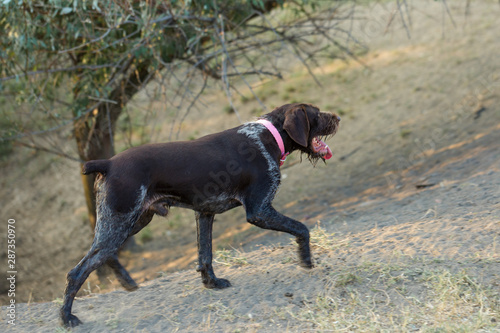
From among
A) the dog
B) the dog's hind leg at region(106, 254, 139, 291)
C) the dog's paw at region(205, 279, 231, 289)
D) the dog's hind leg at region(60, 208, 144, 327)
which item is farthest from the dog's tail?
the dog's paw at region(205, 279, 231, 289)

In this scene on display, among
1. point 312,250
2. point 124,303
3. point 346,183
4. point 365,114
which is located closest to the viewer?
point 124,303

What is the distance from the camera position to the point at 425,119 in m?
10.0

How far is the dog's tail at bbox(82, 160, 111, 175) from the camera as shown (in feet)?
13.6

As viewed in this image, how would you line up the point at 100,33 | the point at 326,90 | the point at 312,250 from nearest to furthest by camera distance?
1. the point at 312,250
2. the point at 100,33
3. the point at 326,90

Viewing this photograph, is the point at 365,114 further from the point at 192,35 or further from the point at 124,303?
the point at 124,303

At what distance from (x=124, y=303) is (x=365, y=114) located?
298 inches

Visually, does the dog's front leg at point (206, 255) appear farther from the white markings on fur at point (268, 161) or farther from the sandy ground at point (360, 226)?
the white markings on fur at point (268, 161)

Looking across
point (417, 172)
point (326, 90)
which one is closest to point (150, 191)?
point (417, 172)

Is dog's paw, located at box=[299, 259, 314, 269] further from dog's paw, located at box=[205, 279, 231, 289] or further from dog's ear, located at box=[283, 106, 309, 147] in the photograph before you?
dog's ear, located at box=[283, 106, 309, 147]

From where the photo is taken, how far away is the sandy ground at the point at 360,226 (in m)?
4.14

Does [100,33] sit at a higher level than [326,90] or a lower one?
higher

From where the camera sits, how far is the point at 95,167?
416 cm

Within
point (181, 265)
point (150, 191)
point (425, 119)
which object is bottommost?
point (181, 265)

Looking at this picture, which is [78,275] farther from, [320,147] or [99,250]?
[320,147]
